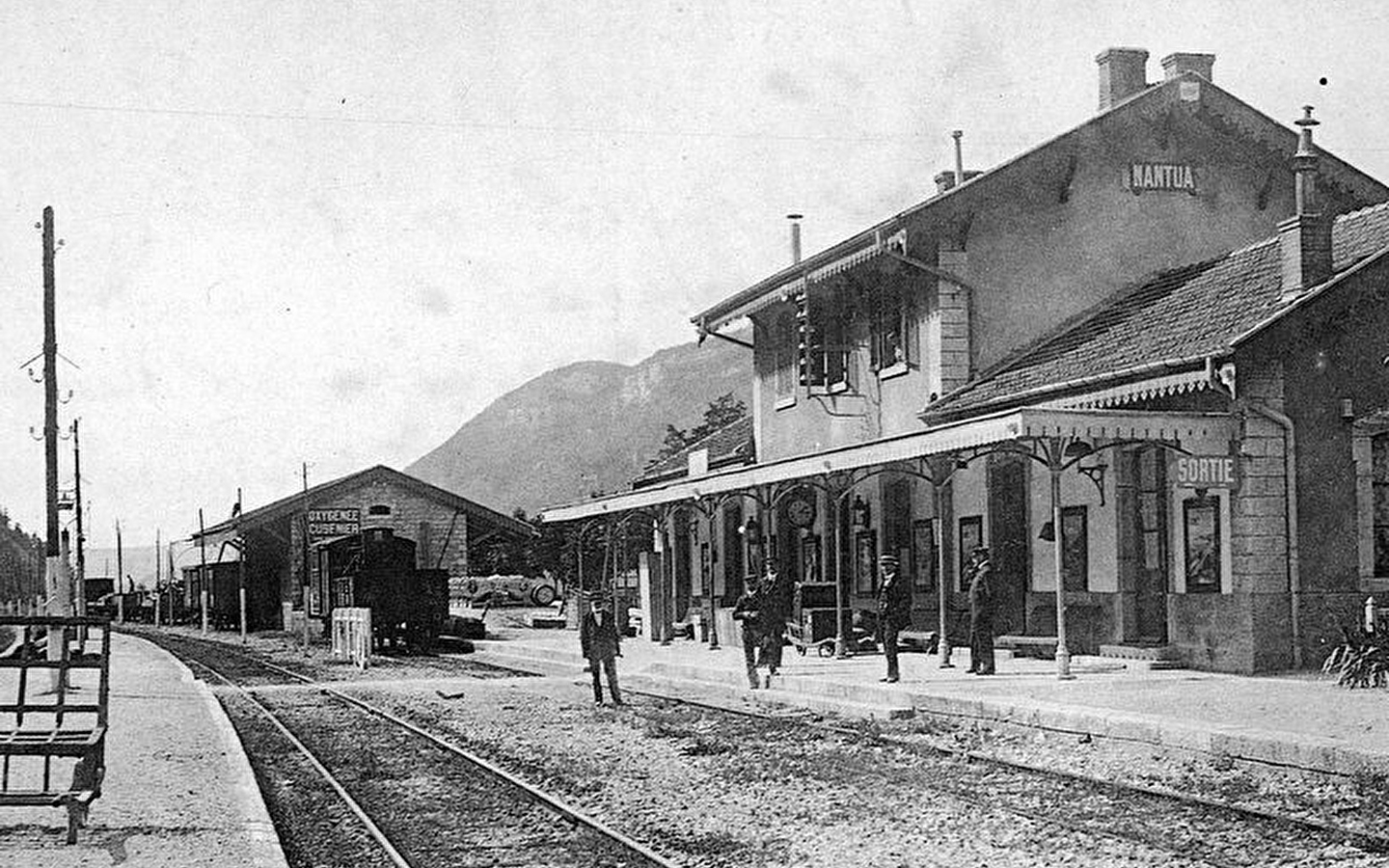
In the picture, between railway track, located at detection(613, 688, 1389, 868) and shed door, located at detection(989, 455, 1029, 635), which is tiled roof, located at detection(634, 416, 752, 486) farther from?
railway track, located at detection(613, 688, 1389, 868)

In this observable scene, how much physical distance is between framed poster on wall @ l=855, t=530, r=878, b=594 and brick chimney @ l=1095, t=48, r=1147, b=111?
22.9ft

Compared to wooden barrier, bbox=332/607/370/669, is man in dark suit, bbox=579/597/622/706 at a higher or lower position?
higher

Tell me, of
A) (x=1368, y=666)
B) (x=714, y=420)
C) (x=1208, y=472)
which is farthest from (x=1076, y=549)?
(x=714, y=420)

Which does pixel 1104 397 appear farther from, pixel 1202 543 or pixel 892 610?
pixel 892 610

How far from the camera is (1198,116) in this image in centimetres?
2238

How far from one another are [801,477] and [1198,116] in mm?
7435

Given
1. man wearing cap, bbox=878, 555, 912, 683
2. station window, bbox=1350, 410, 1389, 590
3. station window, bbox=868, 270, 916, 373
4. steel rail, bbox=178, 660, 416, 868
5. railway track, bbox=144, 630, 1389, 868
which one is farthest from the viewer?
station window, bbox=868, 270, 916, 373

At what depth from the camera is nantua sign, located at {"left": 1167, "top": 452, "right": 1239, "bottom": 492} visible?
51.3 feet

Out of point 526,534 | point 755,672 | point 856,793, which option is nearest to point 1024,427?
point 755,672

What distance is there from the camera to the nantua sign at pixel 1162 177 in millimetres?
22656

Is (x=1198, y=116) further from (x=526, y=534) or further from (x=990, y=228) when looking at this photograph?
(x=526, y=534)

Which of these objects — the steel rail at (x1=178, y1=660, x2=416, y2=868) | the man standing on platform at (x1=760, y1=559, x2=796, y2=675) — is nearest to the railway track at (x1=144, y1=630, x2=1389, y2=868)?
the steel rail at (x1=178, y1=660, x2=416, y2=868)

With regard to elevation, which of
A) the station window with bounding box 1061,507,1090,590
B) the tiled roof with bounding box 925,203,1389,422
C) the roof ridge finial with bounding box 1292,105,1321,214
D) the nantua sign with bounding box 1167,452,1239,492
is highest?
the roof ridge finial with bounding box 1292,105,1321,214

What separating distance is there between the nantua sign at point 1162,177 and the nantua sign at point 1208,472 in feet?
25.3
